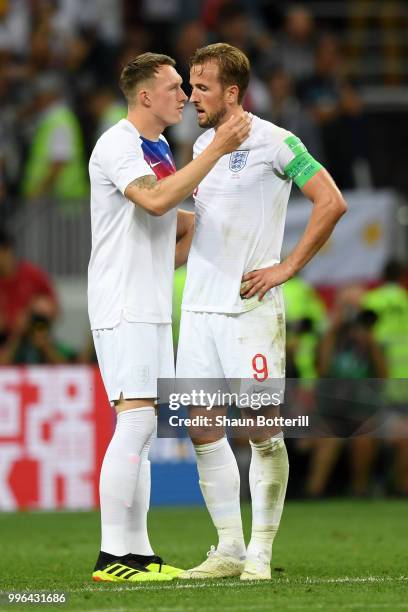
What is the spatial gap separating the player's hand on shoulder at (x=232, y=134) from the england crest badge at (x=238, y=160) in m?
0.18

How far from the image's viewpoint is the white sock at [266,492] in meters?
7.82

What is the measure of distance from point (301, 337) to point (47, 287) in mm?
2483

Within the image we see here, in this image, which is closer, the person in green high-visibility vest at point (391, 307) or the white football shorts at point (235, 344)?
the white football shorts at point (235, 344)

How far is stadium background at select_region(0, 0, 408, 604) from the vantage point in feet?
46.8

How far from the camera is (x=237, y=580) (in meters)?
7.83

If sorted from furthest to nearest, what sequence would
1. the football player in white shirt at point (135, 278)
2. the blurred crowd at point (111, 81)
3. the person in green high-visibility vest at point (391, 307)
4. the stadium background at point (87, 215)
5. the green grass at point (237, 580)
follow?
the blurred crowd at point (111, 81) → the person in green high-visibility vest at point (391, 307) → the stadium background at point (87, 215) → the football player in white shirt at point (135, 278) → the green grass at point (237, 580)

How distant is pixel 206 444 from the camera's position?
7.94 meters

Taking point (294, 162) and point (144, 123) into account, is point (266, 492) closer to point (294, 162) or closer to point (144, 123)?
point (294, 162)

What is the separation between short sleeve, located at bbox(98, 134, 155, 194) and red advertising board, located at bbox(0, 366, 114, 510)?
6.56 meters

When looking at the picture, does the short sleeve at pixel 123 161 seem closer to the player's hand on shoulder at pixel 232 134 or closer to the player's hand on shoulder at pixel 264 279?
the player's hand on shoulder at pixel 232 134

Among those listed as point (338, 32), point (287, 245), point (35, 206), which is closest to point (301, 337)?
point (287, 245)

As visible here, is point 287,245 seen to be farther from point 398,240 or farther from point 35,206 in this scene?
point 35,206

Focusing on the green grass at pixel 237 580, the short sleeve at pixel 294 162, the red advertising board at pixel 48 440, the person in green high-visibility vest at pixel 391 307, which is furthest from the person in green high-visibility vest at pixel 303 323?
the short sleeve at pixel 294 162

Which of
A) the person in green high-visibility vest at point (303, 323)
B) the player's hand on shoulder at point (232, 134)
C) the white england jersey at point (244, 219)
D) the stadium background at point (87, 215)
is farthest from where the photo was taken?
the person in green high-visibility vest at point (303, 323)
